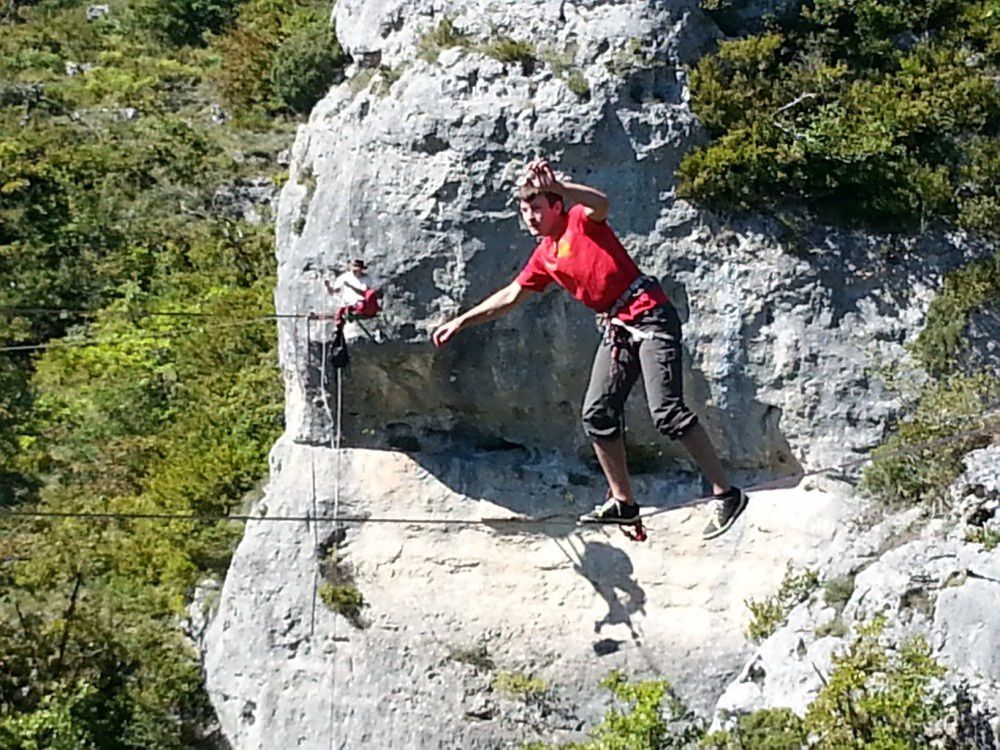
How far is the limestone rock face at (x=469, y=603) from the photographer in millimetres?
11969

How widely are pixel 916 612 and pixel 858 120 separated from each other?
4.59 meters

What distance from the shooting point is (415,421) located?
1300 cm

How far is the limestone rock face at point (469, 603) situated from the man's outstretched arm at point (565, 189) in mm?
4888

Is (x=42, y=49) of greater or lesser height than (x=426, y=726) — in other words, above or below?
above

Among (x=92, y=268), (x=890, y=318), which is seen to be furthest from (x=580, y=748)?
(x=92, y=268)

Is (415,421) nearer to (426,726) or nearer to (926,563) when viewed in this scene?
(426,726)

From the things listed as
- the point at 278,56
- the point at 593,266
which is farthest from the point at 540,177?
the point at 278,56

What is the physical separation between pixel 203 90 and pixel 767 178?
15195 mm

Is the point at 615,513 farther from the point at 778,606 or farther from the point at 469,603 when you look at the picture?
the point at 469,603

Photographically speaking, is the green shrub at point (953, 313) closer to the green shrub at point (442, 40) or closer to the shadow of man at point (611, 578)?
the shadow of man at point (611, 578)

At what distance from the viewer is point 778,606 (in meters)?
11.4

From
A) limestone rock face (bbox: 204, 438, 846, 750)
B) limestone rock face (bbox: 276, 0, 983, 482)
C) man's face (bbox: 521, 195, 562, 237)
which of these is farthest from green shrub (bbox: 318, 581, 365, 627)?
man's face (bbox: 521, 195, 562, 237)

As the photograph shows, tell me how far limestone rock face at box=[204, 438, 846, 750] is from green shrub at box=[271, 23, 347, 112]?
9.38 meters

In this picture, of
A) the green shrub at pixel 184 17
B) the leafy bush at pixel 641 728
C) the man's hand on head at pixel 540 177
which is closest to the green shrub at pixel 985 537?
the leafy bush at pixel 641 728
